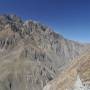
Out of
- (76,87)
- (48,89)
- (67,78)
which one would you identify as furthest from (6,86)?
(76,87)

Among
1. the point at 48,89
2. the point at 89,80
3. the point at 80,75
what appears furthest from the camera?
the point at 48,89

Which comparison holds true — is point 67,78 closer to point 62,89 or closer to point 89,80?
point 62,89

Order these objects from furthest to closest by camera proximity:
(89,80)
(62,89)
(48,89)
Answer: (48,89) < (62,89) < (89,80)

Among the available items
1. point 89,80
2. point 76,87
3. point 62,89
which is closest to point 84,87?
point 89,80

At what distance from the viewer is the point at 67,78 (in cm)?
4419

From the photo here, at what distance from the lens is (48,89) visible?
55531 mm

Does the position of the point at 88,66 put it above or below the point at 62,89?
above

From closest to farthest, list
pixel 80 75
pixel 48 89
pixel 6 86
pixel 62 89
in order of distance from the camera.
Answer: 1. pixel 80 75
2. pixel 62 89
3. pixel 48 89
4. pixel 6 86

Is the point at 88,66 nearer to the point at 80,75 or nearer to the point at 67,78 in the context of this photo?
the point at 80,75

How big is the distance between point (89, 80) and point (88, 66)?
410 centimetres

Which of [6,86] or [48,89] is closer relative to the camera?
[48,89]

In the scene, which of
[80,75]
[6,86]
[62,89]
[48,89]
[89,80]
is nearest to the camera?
[89,80]

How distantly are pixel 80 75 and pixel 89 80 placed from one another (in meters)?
2.25

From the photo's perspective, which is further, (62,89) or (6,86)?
(6,86)
